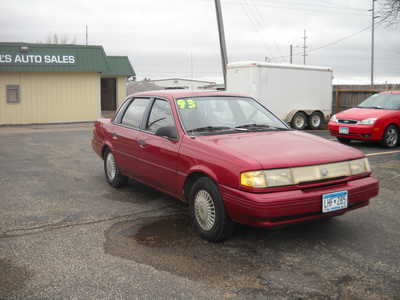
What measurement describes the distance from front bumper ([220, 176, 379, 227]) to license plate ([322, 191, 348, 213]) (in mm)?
39

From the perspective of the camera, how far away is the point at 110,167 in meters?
Result: 7.22

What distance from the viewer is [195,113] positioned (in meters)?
5.44

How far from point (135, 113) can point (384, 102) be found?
9044 millimetres

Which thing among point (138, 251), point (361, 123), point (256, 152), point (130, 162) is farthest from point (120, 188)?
point (361, 123)

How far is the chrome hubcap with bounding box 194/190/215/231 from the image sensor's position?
4602 mm

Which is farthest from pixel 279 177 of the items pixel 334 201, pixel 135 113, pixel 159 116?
pixel 135 113

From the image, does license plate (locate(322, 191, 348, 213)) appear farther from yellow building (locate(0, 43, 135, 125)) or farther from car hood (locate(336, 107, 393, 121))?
yellow building (locate(0, 43, 135, 125))

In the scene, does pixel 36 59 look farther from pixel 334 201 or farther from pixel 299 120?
pixel 334 201

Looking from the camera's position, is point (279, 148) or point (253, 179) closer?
point (253, 179)

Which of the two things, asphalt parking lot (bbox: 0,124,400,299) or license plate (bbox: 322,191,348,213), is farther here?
license plate (bbox: 322,191,348,213)

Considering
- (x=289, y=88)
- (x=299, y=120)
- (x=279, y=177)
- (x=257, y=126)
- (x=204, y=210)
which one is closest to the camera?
(x=279, y=177)

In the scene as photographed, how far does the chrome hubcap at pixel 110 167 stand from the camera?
711cm

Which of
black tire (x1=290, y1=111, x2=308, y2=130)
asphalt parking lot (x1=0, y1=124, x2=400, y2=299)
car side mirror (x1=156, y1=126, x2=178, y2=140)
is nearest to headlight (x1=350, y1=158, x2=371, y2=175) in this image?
asphalt parking lot (x1=0, y1=124, x2=400, y2=299)

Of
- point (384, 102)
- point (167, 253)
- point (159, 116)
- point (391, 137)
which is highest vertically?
point (384, 102)
